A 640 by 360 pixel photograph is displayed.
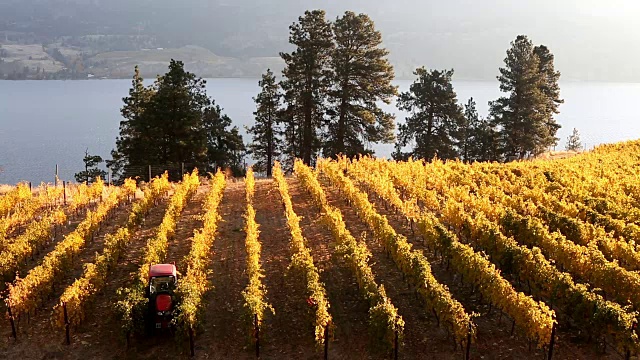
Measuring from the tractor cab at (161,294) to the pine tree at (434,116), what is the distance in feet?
105

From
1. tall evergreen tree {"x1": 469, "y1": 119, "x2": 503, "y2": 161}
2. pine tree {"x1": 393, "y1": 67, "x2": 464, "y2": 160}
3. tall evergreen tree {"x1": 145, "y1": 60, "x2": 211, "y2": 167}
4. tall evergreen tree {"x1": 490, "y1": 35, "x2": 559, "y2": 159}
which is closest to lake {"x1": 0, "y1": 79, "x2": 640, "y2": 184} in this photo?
tall evergreen tree {"x1": 145, "y1": 60, "x2": 211, "y2": 167}

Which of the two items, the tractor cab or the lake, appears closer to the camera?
the tractor cab

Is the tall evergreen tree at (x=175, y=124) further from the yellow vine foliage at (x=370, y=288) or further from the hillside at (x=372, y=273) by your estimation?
the yellow vine foliage at (x=370, y=288)

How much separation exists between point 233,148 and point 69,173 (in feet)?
134

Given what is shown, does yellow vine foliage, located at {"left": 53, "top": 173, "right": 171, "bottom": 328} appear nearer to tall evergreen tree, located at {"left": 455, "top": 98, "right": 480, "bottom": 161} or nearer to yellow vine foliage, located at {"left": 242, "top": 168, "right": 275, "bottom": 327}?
yellow vine foliage, located at {"left": 242, "top": 168, "right": 275, "bottom": 327}

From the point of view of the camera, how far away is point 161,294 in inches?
511

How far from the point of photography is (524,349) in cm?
1274

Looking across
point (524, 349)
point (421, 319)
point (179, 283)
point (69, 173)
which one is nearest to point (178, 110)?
point (179, 283)

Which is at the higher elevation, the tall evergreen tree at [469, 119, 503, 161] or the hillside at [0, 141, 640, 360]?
the tall evergreen tree at [469, 119, 503, 161]

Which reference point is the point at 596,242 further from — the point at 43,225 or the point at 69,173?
the point at 69,173

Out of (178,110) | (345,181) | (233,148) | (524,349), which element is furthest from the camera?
(233,148)

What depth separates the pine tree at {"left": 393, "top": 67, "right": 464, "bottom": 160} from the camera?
4256cm

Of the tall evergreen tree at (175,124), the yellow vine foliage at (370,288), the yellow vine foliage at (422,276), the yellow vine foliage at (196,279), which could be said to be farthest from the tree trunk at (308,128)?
the yellow vine foliage at (370,288)

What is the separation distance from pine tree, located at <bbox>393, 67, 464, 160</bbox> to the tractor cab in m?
32.0
